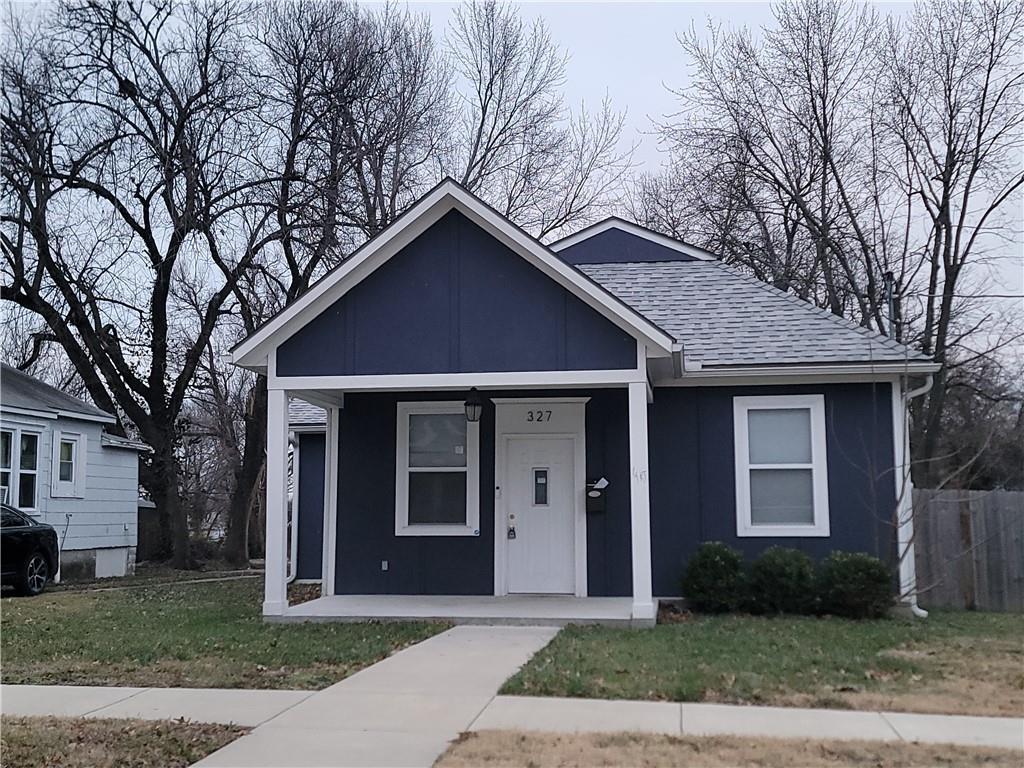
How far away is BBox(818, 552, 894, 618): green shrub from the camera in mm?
12203

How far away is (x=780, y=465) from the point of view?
1358 cm

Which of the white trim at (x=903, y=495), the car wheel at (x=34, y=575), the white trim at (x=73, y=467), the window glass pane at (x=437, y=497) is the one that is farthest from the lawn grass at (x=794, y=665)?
the white trim at (x=73, y=467)

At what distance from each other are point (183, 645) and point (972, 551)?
10.6m

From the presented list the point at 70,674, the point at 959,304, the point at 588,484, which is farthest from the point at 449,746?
the point at 959,304

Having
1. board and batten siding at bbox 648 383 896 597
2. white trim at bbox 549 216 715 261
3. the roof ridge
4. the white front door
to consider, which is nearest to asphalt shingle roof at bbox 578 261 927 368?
the roof ridge

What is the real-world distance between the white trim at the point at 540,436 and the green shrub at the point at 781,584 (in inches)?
92.2

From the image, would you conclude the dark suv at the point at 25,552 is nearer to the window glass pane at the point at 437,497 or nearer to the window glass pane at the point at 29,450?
the window glass pane at the point at 29,450

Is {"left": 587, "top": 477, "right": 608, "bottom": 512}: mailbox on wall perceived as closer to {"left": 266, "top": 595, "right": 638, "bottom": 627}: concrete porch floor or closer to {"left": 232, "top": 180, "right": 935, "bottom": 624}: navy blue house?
{"left": 232, "top": 180, "right": 935, "bottom": 624}: navy blue house

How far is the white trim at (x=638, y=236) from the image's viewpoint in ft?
56.3

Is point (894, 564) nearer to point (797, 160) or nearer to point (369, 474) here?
point (369, 474)

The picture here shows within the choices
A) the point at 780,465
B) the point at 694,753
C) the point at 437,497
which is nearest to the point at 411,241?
the point at 437,497

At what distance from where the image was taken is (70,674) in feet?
29.3

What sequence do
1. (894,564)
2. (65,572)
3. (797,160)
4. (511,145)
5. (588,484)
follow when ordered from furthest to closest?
1. (511,145)
2. (797,160)
3. (65,572)
4. (588,484)
5. (894,564)

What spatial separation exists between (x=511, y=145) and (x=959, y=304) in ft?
42.2
